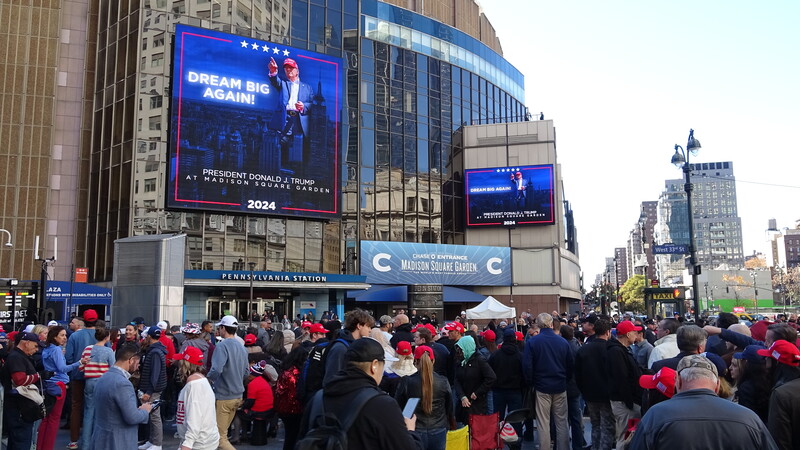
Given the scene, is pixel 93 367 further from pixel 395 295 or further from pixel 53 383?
pixel 395 295

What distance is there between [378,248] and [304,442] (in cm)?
3993

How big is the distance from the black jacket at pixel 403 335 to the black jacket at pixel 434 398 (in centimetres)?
329

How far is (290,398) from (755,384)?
5700mm

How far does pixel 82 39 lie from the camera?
42000 millimetres

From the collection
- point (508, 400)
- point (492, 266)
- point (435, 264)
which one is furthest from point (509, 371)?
point (492, 266)

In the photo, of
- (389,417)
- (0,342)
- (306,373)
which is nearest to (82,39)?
(0,342)

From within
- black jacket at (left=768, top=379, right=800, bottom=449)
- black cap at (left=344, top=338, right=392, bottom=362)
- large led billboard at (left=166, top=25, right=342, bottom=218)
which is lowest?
black jacket at (left=768, top=379, right=800, bottom=449)

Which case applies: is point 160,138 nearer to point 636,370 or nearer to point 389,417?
point 636,370

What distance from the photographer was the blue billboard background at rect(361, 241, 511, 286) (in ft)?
141

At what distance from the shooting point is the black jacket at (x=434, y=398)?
7000 mm

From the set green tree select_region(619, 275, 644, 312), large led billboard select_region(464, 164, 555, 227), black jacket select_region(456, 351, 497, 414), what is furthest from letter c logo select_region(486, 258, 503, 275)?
green tree select_region(619, 275, 644, 312)

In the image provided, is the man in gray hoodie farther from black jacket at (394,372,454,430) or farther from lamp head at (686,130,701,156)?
lamp head at (686,130,701,156)

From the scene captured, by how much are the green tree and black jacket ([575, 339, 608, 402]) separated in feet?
371

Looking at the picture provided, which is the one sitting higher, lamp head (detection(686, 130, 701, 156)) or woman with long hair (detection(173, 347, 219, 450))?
lamp head (detection(686, 130, 701, 156))
